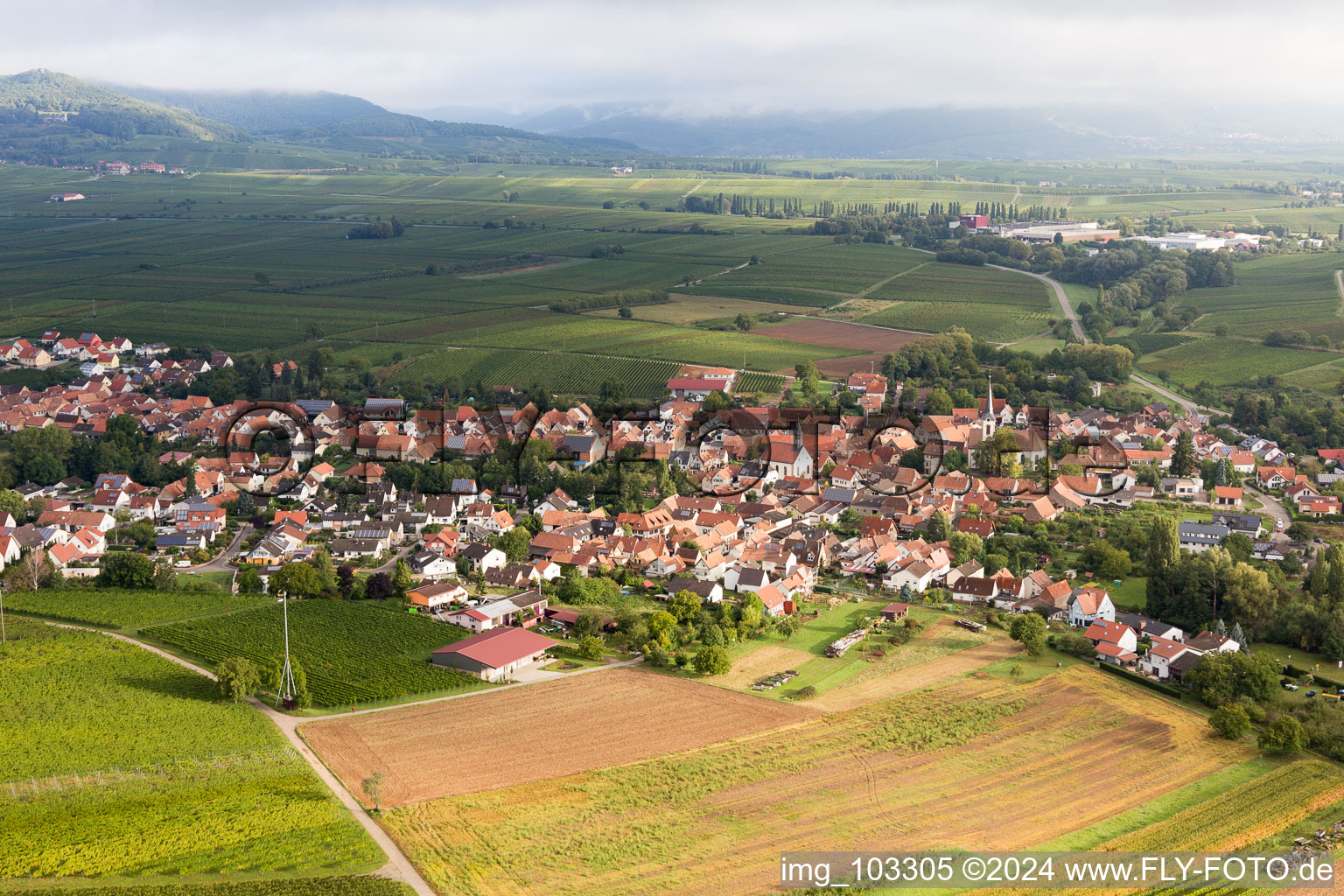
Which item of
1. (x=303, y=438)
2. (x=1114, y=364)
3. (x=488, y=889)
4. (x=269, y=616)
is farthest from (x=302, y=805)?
(x=1114, y=364)

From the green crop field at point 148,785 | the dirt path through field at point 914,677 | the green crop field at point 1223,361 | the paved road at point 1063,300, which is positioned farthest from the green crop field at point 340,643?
the paved road at point 1063,300

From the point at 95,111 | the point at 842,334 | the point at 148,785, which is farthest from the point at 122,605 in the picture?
the point at 95,111

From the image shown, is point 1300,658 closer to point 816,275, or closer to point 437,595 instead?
point 437,595

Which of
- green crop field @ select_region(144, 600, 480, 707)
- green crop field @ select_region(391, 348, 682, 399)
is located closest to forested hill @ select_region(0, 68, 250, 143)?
green crop field @ select_region(391, 348, 682, 399)

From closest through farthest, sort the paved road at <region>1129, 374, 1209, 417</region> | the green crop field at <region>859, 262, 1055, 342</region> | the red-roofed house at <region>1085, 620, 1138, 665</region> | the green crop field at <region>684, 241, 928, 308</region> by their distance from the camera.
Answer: the red-roofed house at <region>1085, 620, 1138, 665</region>
the paved road at <region>1129, 374, 1209, 417</region>
the green crop field at <region>859, 262, 1055, 342</region>
the green crop field at <region>684, 241, 928, 308</region>

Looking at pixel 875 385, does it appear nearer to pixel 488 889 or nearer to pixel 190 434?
pixel 190 434

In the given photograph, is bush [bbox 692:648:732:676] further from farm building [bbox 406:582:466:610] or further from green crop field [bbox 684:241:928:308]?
green crop field [bbox 684:241:928:308]
